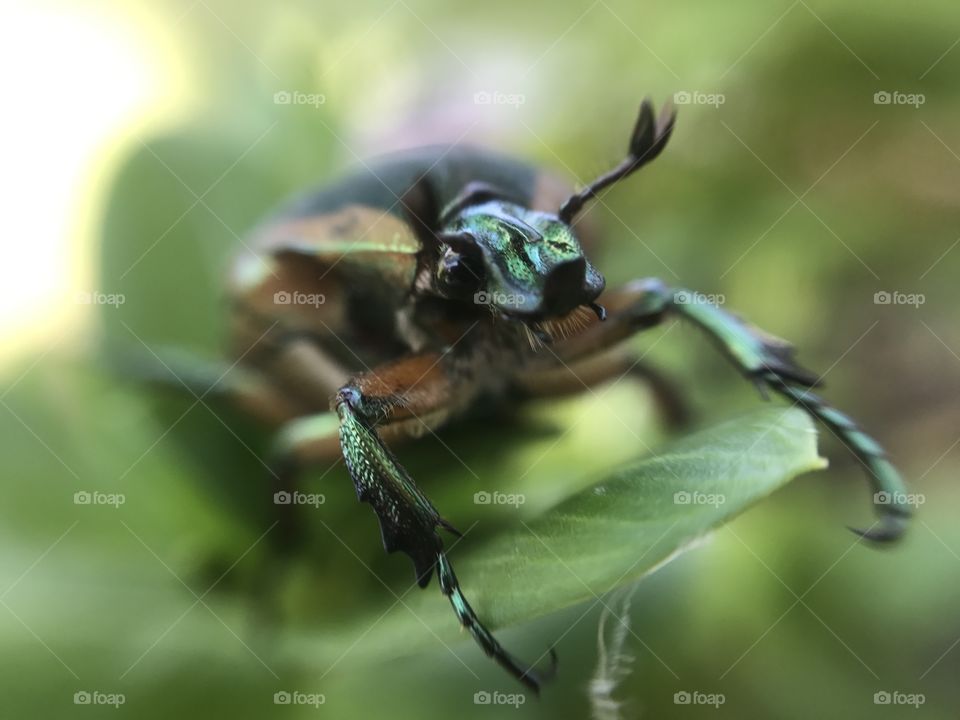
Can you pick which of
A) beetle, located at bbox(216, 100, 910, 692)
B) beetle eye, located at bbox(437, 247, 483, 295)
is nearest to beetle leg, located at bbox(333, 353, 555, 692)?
beetle, located at bbox(216, 100, 910, 692)

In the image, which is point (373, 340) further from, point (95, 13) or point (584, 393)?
point (95, 13)

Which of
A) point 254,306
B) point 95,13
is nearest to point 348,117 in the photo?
point 254,306
